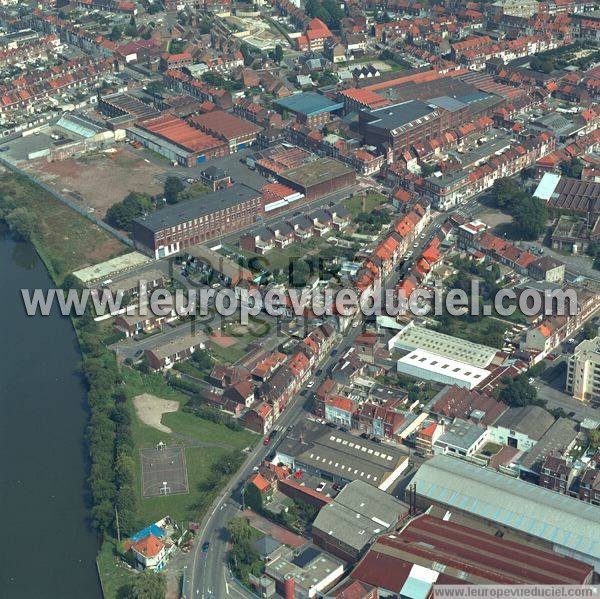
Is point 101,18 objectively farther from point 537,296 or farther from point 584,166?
point 537,296

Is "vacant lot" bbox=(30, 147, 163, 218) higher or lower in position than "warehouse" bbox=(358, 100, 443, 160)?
lower

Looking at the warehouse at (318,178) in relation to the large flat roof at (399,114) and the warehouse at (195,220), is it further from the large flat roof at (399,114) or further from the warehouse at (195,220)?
the large flat roof at (399,114)

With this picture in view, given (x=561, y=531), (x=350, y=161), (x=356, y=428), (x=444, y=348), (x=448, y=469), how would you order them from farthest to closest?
(x=350, y=161) < (x=444, y=348) < (x=356, y=428) < (x=448, y=469) < (x=561, y=531)

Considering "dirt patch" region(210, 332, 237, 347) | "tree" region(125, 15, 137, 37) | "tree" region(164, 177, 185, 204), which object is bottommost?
"dirt patch" region(210, 332, 237, 347)

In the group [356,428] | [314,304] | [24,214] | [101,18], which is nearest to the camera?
[356,428]

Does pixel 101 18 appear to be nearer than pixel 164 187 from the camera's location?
No

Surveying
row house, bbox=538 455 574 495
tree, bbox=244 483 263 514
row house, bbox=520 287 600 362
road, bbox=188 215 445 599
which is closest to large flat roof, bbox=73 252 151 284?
road, bbox=188 215 445 599

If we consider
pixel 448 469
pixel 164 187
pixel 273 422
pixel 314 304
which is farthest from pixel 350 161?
pixel 448 469

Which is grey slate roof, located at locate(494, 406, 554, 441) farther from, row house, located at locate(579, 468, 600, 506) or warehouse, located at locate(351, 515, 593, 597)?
warehouse, located at locate(351, 515, 593, 597)
